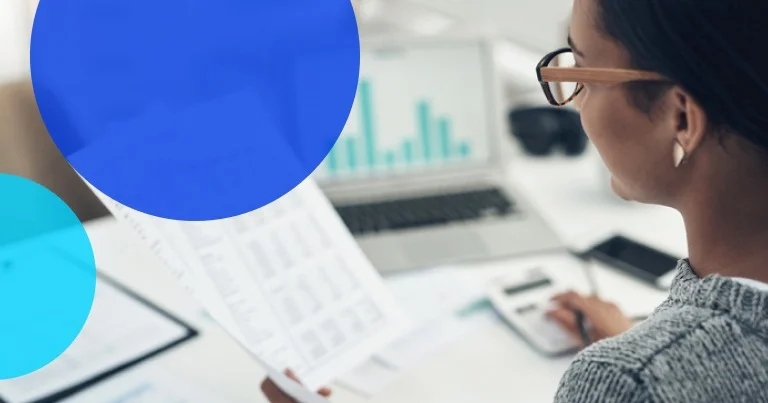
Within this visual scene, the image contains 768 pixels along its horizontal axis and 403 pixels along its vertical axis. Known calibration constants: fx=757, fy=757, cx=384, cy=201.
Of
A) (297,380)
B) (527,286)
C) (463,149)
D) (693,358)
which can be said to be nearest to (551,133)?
(463,149)

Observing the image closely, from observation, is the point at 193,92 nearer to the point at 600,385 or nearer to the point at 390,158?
the point at 600,385

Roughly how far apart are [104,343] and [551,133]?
84 centimetres

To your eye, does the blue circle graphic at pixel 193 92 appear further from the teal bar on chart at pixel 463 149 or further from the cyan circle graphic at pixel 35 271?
the teal bar on chart at pixel 463 149

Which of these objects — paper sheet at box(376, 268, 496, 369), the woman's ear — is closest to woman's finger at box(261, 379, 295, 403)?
paper sheet at box(376, 268, 496, 369)

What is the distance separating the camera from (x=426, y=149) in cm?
Answer: 106

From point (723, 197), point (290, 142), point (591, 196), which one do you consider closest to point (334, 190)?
point (591, 196)

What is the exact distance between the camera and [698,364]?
1.33 feet

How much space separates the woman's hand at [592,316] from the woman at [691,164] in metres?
0.24

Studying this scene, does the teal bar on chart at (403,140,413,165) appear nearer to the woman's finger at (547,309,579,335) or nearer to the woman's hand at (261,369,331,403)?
the woman's finger at (547,309,579,335)

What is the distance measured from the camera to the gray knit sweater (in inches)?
15.8

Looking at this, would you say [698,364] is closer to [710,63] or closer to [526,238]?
[710,63]

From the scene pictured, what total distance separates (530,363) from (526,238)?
0.89 feet

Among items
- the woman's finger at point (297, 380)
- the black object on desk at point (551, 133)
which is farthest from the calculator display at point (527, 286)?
the black object on desk at point (551, 133)

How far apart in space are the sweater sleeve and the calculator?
0.91ft
